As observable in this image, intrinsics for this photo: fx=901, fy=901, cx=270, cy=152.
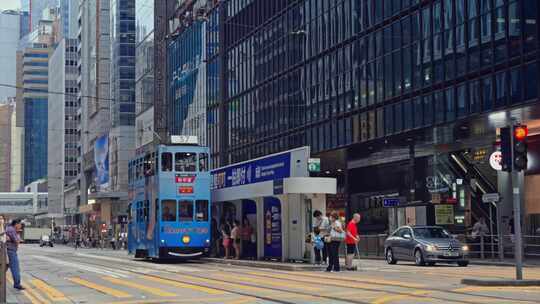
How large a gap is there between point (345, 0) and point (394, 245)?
19.8 meters

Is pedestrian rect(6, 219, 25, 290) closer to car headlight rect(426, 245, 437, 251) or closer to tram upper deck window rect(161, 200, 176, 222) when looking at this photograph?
tram upper deck window rect(161, 200, 176, 222)

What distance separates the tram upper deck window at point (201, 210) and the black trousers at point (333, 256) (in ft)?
30.3

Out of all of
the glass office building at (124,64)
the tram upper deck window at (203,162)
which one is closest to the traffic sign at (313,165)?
the tram upper deck window at (203,162)

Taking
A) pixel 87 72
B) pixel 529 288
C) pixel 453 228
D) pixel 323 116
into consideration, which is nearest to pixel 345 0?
pixel 323 116

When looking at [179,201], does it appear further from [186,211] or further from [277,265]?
[277,265]

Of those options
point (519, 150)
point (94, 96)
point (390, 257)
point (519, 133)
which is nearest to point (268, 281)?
point (519, 150)

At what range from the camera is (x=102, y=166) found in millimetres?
115438

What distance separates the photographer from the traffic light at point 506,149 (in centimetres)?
1883

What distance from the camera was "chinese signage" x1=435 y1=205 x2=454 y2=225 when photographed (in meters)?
41.4

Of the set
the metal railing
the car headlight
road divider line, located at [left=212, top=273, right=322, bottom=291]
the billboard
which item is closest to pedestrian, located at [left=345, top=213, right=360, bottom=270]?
road divider line, located at [left=212, top=273, right=322, bottom=291]

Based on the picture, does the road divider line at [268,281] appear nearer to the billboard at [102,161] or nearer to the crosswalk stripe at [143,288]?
the crosswalk stripe at [143,288]

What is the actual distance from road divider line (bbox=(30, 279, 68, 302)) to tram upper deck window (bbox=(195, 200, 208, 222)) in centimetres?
1174

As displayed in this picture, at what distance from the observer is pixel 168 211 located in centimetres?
3372

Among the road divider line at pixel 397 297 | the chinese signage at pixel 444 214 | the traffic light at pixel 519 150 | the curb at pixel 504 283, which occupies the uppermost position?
A: the traffic light at pixel 519 150
